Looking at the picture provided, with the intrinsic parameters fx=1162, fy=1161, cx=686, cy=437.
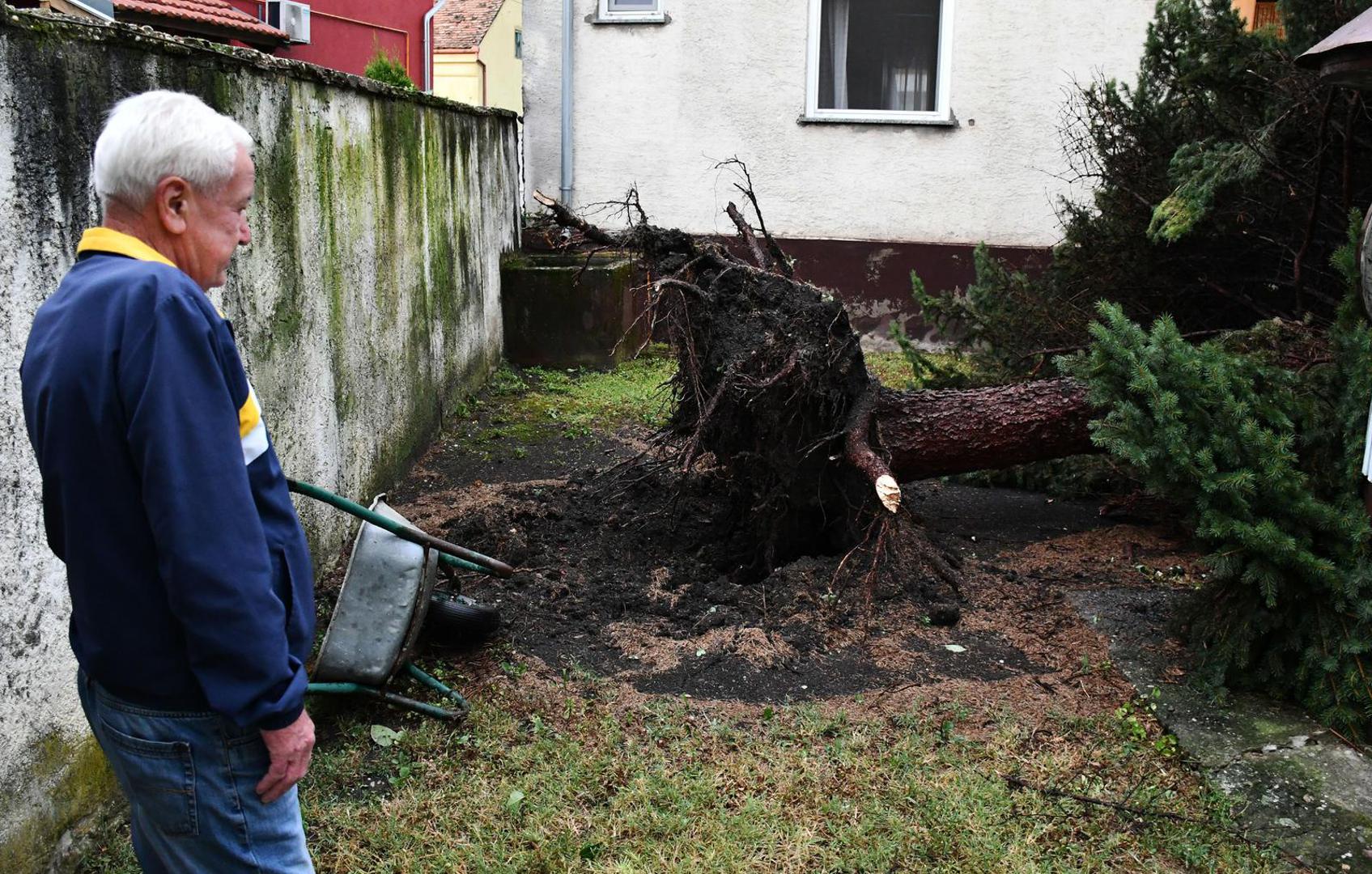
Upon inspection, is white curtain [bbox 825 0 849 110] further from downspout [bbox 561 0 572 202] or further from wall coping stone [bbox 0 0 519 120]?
wall coping stone [bbox 0 0 519 120]

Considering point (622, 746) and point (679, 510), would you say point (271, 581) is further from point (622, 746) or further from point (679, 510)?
point (679, 510)

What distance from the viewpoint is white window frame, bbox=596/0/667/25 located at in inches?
434

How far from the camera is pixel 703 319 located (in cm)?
560

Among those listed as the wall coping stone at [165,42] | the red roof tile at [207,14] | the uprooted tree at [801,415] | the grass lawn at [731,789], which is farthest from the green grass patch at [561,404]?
the red roof tile at [207,14]

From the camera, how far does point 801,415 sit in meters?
5.38

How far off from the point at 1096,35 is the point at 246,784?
34.6ft

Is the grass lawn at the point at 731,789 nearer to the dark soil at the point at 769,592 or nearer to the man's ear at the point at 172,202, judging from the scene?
the dark soil at the point at 769,592

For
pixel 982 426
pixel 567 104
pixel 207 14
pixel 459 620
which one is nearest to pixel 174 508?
pixel 459 620

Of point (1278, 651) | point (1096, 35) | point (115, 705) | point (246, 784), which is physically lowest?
point (1278, 651)

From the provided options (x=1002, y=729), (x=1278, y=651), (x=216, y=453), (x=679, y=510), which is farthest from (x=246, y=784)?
(x=679, y=510)

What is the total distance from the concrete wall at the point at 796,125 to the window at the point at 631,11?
0.30 feet

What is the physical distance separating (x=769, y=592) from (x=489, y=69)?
113 feet

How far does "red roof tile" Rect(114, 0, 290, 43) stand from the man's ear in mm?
12014

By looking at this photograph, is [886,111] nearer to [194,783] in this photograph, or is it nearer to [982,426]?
[982,426]
